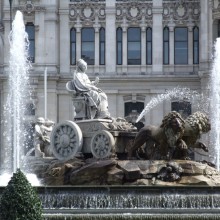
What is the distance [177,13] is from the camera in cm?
7006

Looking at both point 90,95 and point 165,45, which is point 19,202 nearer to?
point 90,95

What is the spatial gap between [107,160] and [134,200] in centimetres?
371

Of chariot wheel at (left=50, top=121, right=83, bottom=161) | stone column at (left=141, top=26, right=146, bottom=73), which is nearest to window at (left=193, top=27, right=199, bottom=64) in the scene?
stone column at (left=141, top=26, right=146, bottom=73)

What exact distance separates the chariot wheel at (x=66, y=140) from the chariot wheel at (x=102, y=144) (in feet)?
2.17

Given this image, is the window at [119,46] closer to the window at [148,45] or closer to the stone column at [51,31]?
the window at [148,45]

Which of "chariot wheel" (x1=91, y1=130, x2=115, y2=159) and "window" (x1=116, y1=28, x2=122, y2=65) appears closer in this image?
"chariot wheel" (x1=91, y1=130, x2=115, y2=159)

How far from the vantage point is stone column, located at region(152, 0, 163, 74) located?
69750 mm

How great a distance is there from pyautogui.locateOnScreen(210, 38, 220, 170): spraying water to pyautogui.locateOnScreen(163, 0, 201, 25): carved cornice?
18.6 ft

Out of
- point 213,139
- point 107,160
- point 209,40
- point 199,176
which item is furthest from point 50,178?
point 209,40

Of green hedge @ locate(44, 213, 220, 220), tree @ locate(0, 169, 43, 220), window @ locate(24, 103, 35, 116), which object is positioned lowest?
green hedge @ locate(44, 213, 220, 220)

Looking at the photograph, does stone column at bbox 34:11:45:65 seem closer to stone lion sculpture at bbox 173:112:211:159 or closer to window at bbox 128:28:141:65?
window at bbox 128:28:141:65

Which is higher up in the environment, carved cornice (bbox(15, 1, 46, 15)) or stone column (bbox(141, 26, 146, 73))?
carved cornice (bbox(15, 1, 46, 15))

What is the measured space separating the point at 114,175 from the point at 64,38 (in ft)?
138

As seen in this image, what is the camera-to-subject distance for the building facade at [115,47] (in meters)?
69.3
